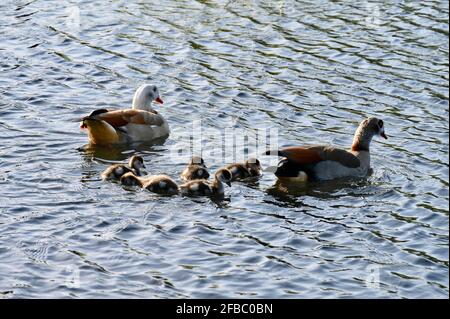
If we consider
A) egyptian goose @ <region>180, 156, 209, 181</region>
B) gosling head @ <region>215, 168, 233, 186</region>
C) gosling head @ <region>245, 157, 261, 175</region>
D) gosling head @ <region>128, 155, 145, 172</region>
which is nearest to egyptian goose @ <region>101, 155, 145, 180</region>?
gosling head @ <region>128, 155, 145, 172</region>

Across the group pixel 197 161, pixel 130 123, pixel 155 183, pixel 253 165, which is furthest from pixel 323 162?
pixel 130 123

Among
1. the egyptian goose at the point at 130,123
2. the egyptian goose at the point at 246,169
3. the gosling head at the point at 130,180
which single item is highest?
the gosling head at the point at 130,180

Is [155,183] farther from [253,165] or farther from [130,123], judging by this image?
[130,123]

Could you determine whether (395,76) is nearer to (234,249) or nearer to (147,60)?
(147,60)

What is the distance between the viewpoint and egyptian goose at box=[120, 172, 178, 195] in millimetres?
13609

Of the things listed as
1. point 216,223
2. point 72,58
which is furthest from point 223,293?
point 72,58

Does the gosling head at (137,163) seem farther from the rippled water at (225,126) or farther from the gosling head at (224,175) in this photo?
the gosling head at (224,175)

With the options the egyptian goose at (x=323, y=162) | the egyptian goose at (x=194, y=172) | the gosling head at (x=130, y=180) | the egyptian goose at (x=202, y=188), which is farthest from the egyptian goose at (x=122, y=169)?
the egyptian goose at (x=323, y=162)

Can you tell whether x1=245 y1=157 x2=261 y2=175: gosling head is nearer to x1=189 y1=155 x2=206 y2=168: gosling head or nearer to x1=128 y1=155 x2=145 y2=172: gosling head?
x1=189 y1=155 x2=206 y2=168: gosling head

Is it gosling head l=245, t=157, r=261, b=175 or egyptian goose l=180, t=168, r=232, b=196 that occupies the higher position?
egyptian goose l=180, t=168, r=232, b=196

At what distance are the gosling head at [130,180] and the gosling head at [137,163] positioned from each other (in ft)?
1.66

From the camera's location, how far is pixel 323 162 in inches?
573

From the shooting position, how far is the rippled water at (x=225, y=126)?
1143cm

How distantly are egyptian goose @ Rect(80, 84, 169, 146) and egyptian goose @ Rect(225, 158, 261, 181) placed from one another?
2.16m
